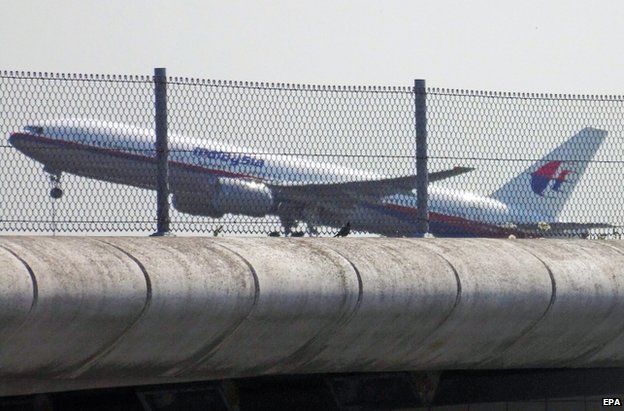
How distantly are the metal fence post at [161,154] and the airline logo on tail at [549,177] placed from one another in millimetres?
3608

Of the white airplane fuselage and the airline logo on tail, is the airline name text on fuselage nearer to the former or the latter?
the white airplane fuselage

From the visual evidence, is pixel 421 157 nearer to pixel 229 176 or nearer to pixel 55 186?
pixel 229 176

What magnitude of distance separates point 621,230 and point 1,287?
6.95 m

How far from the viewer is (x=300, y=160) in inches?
462

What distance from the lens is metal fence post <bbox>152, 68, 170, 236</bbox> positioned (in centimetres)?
1101

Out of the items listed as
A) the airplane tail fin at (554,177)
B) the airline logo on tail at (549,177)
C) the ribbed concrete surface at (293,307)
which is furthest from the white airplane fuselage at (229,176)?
the ribbed concrete surface at (293,307)

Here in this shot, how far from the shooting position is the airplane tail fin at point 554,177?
12.9 meters

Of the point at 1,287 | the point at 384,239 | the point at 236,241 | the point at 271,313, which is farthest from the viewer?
the point at 384,239

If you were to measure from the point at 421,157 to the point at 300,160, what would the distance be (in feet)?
3.54

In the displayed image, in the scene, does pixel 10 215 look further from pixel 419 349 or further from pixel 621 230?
pixel 621 230

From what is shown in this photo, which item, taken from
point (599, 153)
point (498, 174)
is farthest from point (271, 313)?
point (599, 153)

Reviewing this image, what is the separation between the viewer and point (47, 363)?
8.59m

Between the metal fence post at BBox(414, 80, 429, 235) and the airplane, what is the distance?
0.08 meters

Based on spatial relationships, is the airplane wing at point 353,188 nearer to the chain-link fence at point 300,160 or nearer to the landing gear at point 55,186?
the chain-link fence at point 300,160
